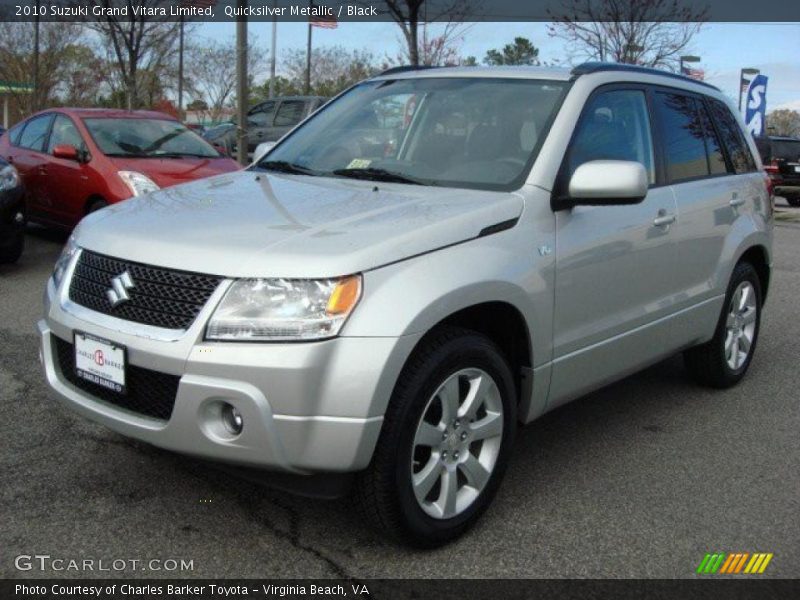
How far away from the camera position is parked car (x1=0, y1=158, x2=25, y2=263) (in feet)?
25.2

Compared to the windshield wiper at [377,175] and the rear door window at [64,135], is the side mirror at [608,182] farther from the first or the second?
the rear door window at [64,135]

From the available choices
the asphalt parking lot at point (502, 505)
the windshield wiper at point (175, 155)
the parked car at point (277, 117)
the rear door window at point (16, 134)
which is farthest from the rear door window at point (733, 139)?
the parked car at point (277, 117)

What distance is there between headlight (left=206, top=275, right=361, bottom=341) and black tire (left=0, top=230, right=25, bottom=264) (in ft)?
19.7

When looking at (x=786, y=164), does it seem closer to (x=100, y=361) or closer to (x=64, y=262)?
(x=64, y=262)

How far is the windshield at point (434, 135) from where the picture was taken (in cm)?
362

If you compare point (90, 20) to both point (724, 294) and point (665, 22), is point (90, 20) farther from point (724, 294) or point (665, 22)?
point (724, 294)

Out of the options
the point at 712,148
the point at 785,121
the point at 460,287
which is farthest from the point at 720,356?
the point at 785,121

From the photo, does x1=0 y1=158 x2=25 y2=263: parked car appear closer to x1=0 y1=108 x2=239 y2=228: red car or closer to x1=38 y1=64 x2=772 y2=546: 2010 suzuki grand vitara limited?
x1=0 y1=108 x2=239 y2=228: red car

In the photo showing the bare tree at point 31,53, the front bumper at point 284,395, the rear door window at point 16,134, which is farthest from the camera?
the bare tree at point 31,53

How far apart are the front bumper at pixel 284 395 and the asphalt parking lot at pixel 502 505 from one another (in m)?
0.47

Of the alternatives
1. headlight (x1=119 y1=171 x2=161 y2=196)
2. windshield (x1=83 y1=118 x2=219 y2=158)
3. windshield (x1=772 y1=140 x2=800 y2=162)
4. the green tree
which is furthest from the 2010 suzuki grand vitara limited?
the green tree

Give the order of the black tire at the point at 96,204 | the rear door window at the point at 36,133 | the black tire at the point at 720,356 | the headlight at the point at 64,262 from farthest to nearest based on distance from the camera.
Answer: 1. the rear door window at the point at 36,133
2. the black tire at the point at 96,204
3. the black tire at the point at 720,356
4. the headlight at the point at 64,262

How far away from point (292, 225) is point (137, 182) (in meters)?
5.53
